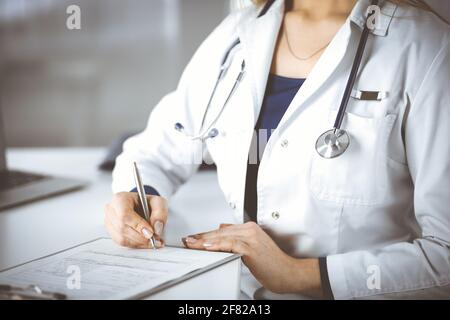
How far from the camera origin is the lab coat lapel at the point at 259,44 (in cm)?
76

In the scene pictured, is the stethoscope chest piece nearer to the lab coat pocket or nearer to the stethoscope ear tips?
the lab coat pocket

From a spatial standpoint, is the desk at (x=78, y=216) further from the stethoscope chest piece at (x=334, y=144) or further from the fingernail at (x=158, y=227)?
the stethoscope chest piece at (x=334, y=144)

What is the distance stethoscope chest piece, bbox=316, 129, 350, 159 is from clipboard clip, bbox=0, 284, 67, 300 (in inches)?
14.1

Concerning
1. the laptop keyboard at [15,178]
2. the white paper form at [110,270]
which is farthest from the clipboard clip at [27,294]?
the laptop keyboard at [15,178]

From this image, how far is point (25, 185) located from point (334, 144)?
0.62 metres

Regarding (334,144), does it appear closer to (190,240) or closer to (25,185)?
(190,240)

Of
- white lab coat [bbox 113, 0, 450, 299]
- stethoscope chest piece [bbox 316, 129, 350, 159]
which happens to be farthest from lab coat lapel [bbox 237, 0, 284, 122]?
stethoscope chest piece [bbox 316, 129, 350, 159]

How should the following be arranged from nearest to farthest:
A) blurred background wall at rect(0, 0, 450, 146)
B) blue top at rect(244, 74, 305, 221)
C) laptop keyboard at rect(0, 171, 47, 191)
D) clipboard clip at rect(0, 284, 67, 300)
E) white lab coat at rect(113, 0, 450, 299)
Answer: clipboard clip at rect(0, 284, 67, 300), white lab coat at rect(113, 0, 450, 299), blue top at rect(244, 74, 305, 221), blurred background wall at rect(0, 0, 450, 146), laptop keyboard at rect(0, 171, 47, 191)

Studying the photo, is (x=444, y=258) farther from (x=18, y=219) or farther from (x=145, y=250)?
(x=18, y=219)

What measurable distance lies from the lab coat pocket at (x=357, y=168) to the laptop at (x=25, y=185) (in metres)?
0.53

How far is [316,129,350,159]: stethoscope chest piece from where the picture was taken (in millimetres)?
663
